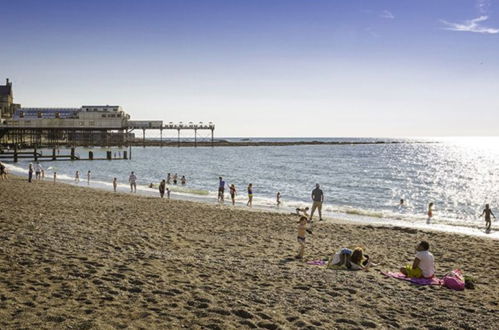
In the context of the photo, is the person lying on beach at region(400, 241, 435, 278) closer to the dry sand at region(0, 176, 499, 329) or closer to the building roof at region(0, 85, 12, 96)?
the dry sand at region(0, 176, 499, 329)

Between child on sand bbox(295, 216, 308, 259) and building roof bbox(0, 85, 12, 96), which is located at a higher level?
building roof bbox(0, 85, 12, 96)

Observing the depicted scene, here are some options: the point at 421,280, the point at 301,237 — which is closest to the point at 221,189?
the point at 301,237

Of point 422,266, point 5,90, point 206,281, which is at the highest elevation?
point 5,90

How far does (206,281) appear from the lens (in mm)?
7914

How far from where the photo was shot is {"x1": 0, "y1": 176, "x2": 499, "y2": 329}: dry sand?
20.2 ft

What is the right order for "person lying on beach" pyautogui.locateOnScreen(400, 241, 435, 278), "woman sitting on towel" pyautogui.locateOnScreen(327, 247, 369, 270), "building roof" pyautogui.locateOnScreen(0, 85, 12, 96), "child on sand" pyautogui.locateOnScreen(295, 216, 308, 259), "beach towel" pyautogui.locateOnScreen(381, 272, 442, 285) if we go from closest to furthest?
"beach towel" pyautogui.locateOnScreen(381, 272, 442, 285) → "person lying on beach" pyautogui.locateOnScreen(400, 241, 435, 278) → "woman sitting on towel" pyautogui.locateOnScreen(327, 247, 369, 270) → "child on sand" pyautogui.locateOnScreen(295, 216, 308, 259) → "building roof" pyautogui.locateOnScreen(0, 85, 12, 96)

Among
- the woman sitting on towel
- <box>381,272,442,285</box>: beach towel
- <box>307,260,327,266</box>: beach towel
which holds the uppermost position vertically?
the woman sitting on towel

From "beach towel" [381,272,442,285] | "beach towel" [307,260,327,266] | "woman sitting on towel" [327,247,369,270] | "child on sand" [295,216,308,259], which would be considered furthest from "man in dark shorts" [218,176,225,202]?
"beach towel" [381,272,442,285]

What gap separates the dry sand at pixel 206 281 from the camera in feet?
20.2

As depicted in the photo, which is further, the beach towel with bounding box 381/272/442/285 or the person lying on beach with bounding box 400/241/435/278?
the person lying on beach with bounding box 400/241/435/278

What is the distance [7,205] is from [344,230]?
13.1m

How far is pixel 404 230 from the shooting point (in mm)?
16469

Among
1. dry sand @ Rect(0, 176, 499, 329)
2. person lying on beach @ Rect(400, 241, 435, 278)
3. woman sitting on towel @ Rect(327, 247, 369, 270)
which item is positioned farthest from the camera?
woman sitting on towel @ Rect(327, 247, 369, 270)

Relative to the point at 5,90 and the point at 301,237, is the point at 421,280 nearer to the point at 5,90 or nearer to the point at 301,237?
the point at 301,237
